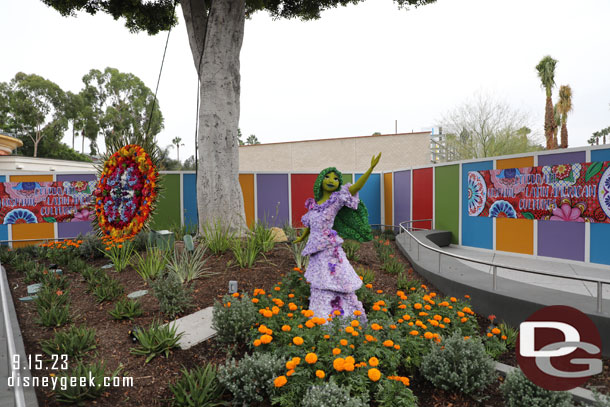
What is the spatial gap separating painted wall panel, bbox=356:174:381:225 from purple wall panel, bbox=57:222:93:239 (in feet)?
28.3

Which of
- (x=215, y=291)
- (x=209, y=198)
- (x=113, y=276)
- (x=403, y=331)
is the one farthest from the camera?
(x=209, y=198)

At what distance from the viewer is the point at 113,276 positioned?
4977mm

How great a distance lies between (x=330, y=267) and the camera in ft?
11.7

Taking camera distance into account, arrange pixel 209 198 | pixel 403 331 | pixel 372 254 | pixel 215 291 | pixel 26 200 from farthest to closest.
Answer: pixel 26 200, pixel 372 254, pixel 209 198, pixel 215 291, pixel 403 331

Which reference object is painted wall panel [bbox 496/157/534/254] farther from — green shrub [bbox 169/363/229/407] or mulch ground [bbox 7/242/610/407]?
green shrub [bbox 169/363/229/407]

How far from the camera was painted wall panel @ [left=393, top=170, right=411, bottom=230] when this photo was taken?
11.2 m

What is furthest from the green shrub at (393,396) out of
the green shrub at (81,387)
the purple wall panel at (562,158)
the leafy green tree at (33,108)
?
the leafy green tree at (33,108)

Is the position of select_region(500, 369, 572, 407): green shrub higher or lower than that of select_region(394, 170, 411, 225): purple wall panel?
lower

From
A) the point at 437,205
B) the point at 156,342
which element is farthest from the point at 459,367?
the point at 437,205

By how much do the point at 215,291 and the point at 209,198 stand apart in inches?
97.0

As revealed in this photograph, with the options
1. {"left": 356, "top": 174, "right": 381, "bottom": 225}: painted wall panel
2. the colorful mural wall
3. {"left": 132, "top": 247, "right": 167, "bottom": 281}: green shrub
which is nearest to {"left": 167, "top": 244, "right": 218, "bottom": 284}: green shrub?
{"left": 132, "top": 247, "right": 167, "bottom": 281}: green shrub

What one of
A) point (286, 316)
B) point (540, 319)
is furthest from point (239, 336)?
point (540, 319)

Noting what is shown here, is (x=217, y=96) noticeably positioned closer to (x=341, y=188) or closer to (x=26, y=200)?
(x=341, y=188)

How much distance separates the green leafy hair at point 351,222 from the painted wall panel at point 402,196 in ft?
25.4
